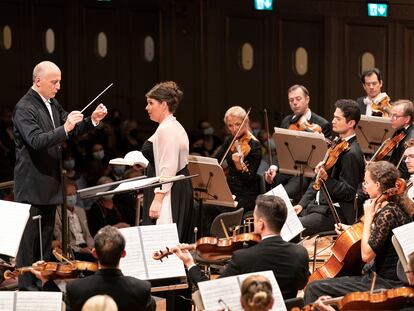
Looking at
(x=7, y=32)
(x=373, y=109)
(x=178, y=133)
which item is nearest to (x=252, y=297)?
(x=178, y=133)

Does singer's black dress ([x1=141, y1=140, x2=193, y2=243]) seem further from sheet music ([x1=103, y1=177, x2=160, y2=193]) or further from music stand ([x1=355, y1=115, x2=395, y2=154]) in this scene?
music stand ([x1=355, y1=115, x2=395, y2=154])

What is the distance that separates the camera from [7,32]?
12.4m

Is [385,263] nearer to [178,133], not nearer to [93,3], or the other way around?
[178,133]

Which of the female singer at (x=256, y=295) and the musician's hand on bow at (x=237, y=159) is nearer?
the female singer at (x=256, y=295)

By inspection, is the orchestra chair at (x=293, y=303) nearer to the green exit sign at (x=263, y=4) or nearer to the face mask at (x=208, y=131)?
the face mask at (x=208, y=131)

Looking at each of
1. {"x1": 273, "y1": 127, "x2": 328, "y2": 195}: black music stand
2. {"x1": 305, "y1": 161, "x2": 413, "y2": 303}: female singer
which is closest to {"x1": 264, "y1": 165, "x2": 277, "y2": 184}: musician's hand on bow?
{"x1": 273, "y1": 127, "x2": 328, "y2": 195}: black music stand

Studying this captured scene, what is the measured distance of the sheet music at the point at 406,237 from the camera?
4629 mm

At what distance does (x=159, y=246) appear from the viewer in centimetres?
510

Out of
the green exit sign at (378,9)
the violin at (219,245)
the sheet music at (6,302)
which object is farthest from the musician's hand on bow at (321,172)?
the green exit sign at (378,9)

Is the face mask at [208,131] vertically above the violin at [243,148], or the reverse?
Result: the violin at [243,148]

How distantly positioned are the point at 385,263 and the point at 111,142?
20.8 feet

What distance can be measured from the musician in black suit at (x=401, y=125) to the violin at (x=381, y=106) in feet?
2.31

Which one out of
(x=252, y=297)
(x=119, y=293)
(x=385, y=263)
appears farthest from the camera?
(x=385, y=263)

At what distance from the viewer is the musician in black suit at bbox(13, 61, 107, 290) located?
5.64m
